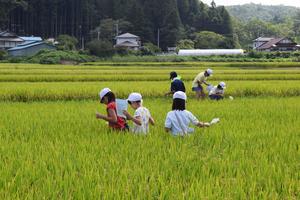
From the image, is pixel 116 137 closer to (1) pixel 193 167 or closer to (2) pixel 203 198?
(1) pixel 193 167

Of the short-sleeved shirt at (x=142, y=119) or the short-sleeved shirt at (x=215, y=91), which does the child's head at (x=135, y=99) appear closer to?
the short-sleeved shirt at (x=142, y=119)

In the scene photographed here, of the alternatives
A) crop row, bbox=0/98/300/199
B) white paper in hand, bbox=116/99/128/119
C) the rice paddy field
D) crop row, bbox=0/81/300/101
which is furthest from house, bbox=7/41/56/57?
white paper in hand, bbox=116/99/128/119

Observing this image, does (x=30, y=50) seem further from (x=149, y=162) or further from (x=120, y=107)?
(x=149, y=162)

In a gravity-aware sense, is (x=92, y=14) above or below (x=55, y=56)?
above

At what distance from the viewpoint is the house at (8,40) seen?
59906 mm

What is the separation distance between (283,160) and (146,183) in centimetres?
175

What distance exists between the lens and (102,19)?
7869 cm

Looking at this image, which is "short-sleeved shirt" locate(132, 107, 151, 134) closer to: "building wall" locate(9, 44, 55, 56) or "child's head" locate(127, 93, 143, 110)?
"child's head" locate(127, 93, 143, 110)

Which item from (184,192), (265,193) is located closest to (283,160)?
(265,193)

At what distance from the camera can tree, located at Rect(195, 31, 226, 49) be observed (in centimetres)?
7181

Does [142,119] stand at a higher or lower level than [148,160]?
higher

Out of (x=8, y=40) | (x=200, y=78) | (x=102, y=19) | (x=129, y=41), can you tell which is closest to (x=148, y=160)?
(x=200, y=78)

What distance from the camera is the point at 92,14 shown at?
258 ft

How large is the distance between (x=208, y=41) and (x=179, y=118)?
224 feet
